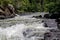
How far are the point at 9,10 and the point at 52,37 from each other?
20406mm


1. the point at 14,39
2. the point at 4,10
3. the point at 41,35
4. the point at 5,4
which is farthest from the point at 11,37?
the point at 5,4

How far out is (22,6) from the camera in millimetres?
46219

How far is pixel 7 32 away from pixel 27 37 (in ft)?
5.86

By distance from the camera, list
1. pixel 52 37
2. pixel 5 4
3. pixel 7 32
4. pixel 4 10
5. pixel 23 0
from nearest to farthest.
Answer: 1. pixel 52 37
2. pixel 7 32
3. pixel 4 10
4. pixel 5 4
5. pixel 23 0

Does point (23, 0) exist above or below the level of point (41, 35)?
below

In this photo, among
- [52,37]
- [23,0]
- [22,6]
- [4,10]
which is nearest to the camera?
[52,37]

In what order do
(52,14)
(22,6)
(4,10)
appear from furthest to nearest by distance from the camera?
(22,6)
(4,10)
(52,14)

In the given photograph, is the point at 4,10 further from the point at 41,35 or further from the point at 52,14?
the point at 41,35

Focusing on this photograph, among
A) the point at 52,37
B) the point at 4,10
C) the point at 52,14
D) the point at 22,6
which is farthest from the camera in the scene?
the point at 22,6

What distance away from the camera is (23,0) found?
50.9m

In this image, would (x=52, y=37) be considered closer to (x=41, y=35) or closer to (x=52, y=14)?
(x=41, y=35)

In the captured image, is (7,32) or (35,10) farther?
(35,10)

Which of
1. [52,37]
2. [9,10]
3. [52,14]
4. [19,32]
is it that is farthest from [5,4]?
[52,37]

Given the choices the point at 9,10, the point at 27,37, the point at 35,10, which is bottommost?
the point at 35,10
